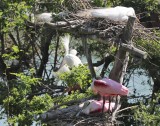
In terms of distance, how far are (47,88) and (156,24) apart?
1864mm

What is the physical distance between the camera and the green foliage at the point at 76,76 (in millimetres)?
5785

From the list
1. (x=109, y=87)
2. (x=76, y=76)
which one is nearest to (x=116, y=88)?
(x=109, y=87)

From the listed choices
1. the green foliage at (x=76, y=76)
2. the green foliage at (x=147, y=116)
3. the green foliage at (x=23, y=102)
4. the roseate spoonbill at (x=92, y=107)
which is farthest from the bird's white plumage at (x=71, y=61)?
the roseate spoonbill at (x=92, y=107)

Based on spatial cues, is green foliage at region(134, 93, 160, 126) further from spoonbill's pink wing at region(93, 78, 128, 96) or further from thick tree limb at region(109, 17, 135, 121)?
spoonbill's pink wing at region(93, 78, 128, 96)

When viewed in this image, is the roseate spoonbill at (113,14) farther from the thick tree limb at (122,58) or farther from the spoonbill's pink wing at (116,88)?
the spoonbill's pink wing at (116,88)

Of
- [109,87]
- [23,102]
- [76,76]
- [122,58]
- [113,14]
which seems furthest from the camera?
[23,102]

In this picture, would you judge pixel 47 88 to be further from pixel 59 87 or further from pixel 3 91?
pixel 3 91

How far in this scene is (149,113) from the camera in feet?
17.6

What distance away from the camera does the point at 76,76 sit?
19.1ft

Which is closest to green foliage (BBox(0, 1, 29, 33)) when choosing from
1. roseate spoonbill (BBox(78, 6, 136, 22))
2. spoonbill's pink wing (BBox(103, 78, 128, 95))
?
roseate spoonbill (BBox(78, 6, 136, 22))

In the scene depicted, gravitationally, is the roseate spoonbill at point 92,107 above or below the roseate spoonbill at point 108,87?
below

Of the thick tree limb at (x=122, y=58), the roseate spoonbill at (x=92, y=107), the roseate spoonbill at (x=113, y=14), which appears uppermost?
the roseate spoonbill at (x=113, y=14)

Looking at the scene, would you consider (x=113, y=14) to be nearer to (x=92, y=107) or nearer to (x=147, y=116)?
(x=92, y=107)

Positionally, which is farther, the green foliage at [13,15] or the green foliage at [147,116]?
the green foliage at [13,15]
